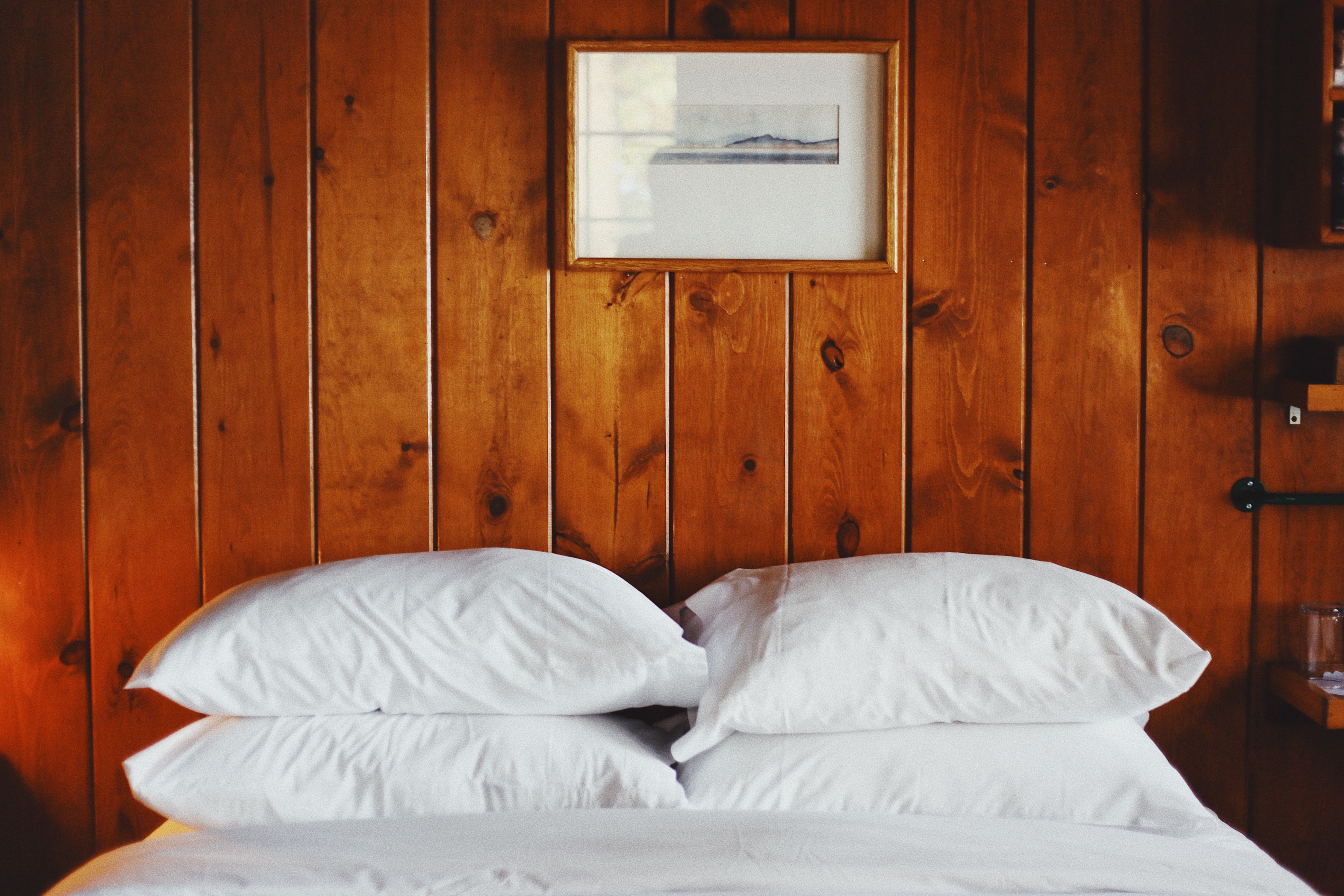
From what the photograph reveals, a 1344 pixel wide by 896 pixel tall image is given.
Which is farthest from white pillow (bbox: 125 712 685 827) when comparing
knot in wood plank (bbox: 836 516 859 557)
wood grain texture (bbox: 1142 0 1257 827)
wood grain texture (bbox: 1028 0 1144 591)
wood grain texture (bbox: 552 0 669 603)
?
wood grain texture (bbox: 1142 0 1257 827)

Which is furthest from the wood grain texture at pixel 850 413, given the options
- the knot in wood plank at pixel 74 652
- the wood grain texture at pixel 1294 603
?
the knot in wood plank at pixel 74 652

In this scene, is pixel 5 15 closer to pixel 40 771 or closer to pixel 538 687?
pixel 40 771

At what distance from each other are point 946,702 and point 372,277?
3.44 feet

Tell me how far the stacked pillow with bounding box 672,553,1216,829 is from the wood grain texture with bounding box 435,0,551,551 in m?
0.46

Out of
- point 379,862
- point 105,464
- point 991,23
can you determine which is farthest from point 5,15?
point 991,23

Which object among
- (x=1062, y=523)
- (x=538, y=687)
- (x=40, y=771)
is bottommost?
(x=40, y=771)

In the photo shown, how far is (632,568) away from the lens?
1.57 meters

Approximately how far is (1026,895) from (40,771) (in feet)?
4.93

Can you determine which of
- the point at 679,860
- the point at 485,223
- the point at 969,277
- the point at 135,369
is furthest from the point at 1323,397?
the point at 135,369

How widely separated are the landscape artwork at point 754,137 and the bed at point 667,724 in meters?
0.64

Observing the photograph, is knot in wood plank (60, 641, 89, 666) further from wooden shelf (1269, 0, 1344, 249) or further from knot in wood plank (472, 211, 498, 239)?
wooden shelf (1269, 0, 1344, 249)

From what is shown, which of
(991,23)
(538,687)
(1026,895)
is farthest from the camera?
(991,23)

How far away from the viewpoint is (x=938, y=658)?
4.06 feet

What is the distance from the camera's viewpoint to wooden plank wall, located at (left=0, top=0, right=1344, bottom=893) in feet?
4.99
